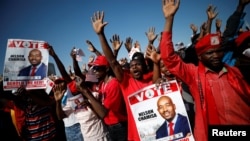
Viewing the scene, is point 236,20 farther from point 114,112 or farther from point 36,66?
point 36,66

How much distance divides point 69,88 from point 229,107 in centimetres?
306

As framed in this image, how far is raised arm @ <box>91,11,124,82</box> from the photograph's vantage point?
3554mm

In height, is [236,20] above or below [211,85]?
above

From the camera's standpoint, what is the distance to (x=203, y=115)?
2.90m

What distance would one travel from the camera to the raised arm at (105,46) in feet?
11.7

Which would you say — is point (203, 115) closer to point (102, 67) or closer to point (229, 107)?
point (229, 107)

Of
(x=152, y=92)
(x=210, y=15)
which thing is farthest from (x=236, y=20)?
(x=152, y=92)

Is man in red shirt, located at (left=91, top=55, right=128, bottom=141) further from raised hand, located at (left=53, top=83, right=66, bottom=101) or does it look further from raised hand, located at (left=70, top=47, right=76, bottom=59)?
raised hand, located at (left=70, top=47, right=76, bottom=59)

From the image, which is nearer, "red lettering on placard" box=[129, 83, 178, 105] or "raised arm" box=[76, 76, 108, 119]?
"red lettering on placard" box=[129, 83, 178, 105]

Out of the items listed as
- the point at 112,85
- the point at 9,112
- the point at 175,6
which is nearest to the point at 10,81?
the point at 9,112

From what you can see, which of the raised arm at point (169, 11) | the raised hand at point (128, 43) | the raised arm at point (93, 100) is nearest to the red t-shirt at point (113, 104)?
the raised arm at point (93, 100)

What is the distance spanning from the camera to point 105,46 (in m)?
3.56

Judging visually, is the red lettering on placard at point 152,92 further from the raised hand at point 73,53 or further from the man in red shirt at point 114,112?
the raised hand at point 73,53

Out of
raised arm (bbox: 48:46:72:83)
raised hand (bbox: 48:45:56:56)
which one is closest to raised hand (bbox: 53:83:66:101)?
raised arm (bbox: 48:46:72:83)
